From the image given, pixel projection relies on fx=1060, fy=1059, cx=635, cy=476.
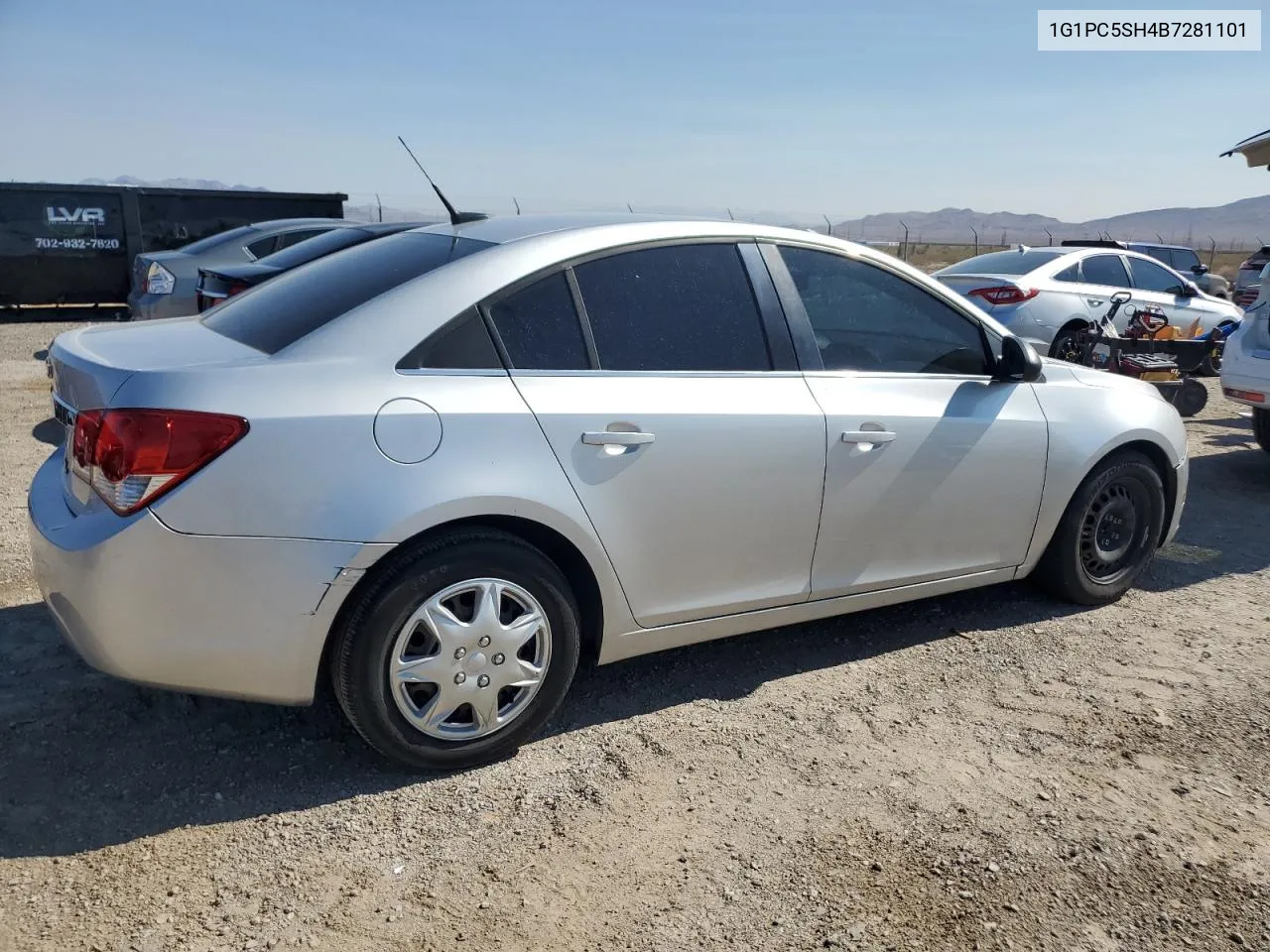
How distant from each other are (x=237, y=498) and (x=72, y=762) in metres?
1.12

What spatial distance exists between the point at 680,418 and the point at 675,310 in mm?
407

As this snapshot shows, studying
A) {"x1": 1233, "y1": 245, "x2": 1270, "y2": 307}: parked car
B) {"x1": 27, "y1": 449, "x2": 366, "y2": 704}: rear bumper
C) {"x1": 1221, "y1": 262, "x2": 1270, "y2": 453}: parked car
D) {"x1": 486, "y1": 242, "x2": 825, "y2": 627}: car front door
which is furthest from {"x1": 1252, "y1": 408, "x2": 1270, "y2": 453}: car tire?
{"x1": 1233, "y1": 245, "x2": 1270, "y2": 307}: parked car

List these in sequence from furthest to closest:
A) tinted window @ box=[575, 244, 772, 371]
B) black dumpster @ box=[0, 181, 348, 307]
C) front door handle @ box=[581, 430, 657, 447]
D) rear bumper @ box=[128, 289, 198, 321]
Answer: black dumpster @ box=[0, 181, 348, 307] < rear bumper @ box=[128, 289, 198, 321] < tinted window @ box=[575, 244, 772, 371] < front door handle @ box=[581, 430, 657, 447]

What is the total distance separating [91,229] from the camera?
14.5m

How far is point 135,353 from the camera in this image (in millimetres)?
3115

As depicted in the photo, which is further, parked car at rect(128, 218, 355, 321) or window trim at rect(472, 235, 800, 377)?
parked car at rect(128, 218, 355, 321)

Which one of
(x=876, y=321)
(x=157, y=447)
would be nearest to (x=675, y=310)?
(x=876, y=321)

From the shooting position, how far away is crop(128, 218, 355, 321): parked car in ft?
28.5

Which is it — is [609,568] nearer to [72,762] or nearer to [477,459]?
[477,459]

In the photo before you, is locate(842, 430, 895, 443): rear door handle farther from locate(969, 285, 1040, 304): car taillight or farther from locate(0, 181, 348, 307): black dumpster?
locate(0, 181, 348, 307): black dumpster

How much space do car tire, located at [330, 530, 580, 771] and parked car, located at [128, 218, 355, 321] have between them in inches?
235

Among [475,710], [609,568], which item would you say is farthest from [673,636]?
[475,710]

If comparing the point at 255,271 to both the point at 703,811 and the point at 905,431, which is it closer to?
the point at 905,431

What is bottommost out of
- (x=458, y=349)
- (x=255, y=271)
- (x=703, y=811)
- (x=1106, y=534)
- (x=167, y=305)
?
(x=703, y=811)
